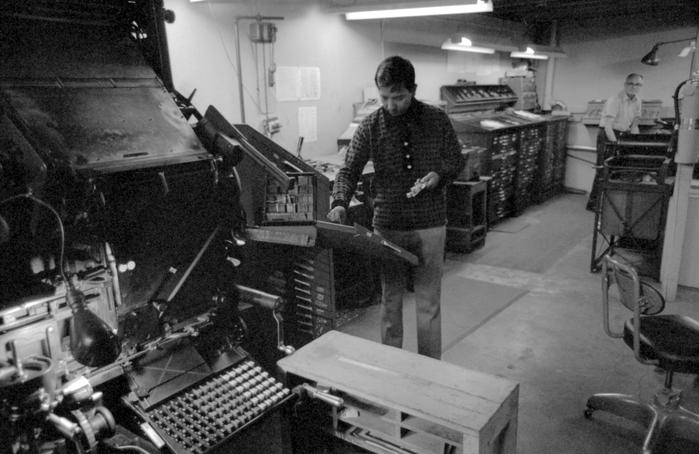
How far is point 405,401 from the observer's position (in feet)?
5.45

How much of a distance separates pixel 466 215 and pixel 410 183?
292 cm

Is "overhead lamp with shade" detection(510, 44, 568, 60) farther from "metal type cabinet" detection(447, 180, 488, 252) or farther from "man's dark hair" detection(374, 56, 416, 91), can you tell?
"man's dark hair" detection(374, 56, 416, 91)

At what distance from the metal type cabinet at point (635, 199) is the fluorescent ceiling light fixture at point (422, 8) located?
1.79 m

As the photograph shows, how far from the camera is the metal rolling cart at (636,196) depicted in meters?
4.24

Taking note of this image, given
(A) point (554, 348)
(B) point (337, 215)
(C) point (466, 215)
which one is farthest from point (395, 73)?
(C) point (466, 215)

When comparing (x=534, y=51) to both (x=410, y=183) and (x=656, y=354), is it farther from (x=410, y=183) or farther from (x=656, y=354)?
(x=656, y=354)

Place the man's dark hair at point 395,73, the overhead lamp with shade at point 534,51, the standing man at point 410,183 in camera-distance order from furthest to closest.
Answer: the overhead lamp with shade at point 534,51 < the standing man at point 410,183 < the man's dark hair at point 395,73

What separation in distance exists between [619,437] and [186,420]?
6.75 ft

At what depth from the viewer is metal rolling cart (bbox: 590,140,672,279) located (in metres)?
4.24

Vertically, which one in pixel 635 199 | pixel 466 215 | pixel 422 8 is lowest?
pixel 466 215

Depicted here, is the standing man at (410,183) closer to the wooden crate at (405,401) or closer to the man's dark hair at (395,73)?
the man's dark hair at (395,73)

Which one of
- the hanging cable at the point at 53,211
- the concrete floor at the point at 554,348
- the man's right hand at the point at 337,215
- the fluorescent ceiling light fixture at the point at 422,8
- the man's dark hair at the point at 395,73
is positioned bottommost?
the concrete floor at the point at 554,348

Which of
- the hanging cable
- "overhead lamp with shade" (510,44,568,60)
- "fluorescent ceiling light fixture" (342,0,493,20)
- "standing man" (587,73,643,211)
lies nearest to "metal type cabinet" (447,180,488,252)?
"fluorescent ceiling light fixture" (342,0,493,20)

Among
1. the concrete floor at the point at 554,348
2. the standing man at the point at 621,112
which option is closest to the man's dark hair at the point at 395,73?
the concrete floor at the point at 554,348
